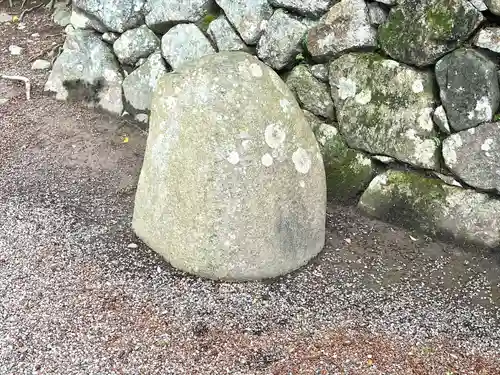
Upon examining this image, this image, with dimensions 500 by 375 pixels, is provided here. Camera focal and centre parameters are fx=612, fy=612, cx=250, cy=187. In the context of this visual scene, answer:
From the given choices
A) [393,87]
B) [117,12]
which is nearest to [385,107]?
[393,87]

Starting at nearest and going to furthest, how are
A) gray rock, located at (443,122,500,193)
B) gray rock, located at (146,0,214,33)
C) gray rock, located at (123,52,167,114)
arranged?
gray rock, located at (443,122,500,193)
gray rock, located at (146,0,214,33)
gray rock, located at (123,52,167,114)

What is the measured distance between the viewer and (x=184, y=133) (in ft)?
9.12

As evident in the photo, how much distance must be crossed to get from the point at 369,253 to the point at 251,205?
733 mm

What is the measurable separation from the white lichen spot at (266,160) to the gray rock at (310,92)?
2.58 feet

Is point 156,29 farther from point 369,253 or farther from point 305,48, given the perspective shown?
point 369,253

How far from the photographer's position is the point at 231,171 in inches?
107

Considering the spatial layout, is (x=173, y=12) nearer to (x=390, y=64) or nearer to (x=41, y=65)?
(x=390, y=64)

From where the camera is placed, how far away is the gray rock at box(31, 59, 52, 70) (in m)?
4.94

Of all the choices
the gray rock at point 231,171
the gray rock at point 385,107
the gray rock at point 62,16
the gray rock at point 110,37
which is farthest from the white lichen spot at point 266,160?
the gray rock at point 62,16

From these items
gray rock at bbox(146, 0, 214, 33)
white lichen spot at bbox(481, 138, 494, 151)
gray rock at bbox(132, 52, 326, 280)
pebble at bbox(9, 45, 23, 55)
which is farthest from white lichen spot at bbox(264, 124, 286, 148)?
pebble at bbox(9, 45, 23, 55)

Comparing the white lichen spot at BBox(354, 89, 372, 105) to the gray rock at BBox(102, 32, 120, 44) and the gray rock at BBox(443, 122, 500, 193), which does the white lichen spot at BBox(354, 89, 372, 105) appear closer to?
the gray rock at BBox(443, 122, 500, 193)

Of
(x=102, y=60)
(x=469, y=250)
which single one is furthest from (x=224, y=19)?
(x=469, y=250)

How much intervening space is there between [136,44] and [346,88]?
1.57m

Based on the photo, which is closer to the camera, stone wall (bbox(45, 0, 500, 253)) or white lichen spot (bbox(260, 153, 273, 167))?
white lichen spot (bbox(260, 153, 273, 167))
